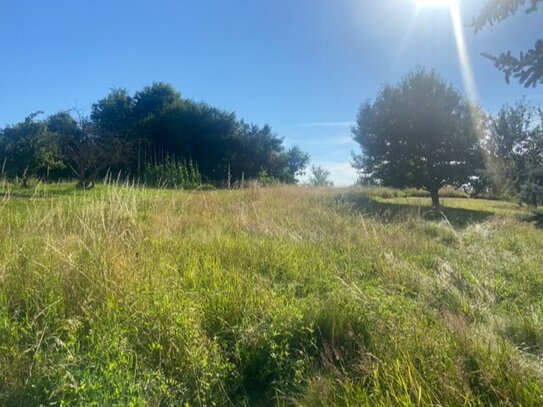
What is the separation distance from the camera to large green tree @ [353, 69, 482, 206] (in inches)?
739

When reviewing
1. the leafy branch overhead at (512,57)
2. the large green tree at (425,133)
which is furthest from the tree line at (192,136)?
the leafy branch overhead at (512,57)

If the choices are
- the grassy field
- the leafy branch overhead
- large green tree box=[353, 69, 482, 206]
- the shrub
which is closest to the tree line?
the shrub

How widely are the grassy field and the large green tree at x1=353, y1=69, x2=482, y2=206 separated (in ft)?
48.9

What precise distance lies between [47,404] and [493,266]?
551cm

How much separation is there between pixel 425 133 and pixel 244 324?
1839 cm

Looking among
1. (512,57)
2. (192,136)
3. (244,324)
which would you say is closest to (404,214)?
(244,324)

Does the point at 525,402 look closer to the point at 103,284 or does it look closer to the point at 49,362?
the point at 49,362

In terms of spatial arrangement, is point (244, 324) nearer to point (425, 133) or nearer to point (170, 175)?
point (170, 175)

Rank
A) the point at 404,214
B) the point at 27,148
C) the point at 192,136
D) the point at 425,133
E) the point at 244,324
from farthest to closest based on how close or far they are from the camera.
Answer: the point at 192,136
the point at 425,133
the point at 27,148
the point at 404,214
the point at 244,324

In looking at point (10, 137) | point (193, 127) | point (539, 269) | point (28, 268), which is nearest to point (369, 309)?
point (28, 268)

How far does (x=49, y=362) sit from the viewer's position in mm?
2422

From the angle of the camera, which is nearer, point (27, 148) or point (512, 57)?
point (512, 57)

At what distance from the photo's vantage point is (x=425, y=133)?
1908 cm

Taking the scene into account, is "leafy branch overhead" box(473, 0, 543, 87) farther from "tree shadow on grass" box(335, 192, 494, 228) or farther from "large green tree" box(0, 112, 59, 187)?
"large green tree" box(0, 112, 59, 187)
